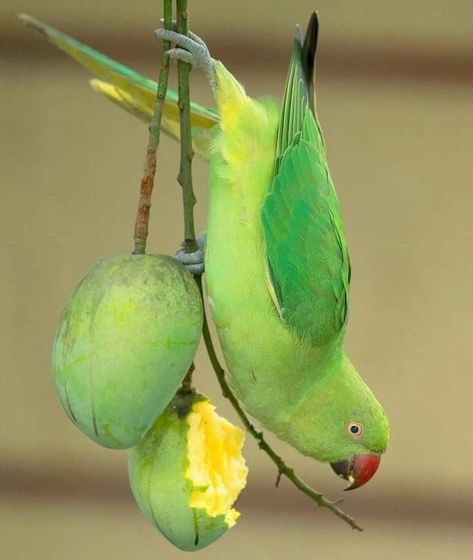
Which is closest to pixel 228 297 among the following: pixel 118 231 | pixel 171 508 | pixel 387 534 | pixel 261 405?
pixel 261 405

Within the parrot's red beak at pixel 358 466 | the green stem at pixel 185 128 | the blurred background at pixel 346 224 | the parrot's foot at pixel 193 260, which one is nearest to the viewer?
the green stem at pixel 185 128

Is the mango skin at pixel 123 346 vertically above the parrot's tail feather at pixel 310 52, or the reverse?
the parrot's tail feather at pixel 310 52

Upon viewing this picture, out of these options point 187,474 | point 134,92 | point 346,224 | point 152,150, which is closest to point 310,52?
point 134,92

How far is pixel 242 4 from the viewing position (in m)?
1.39

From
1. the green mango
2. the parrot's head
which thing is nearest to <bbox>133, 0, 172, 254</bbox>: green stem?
the green mango

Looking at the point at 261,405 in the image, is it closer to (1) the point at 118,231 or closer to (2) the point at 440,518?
(1) the point at 118,231

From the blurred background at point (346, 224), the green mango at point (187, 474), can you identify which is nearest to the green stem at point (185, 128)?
the green mango at point (187, 474)

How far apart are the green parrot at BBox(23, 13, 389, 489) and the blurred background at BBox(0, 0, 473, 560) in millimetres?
659

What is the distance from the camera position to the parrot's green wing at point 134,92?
2.54 ft

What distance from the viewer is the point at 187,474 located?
0.53 meters

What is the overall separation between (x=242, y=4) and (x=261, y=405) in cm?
89

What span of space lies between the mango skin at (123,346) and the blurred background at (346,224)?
0.91 m

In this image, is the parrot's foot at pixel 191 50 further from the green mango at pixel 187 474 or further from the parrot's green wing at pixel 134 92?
the green mango at pixel 187 474

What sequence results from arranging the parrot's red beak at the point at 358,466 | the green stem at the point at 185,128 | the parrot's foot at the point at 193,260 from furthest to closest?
the parrot's red beak at the point at 358,466 < the parrot's foot at the point at 193,260 < the green stem at the point at 185,128
